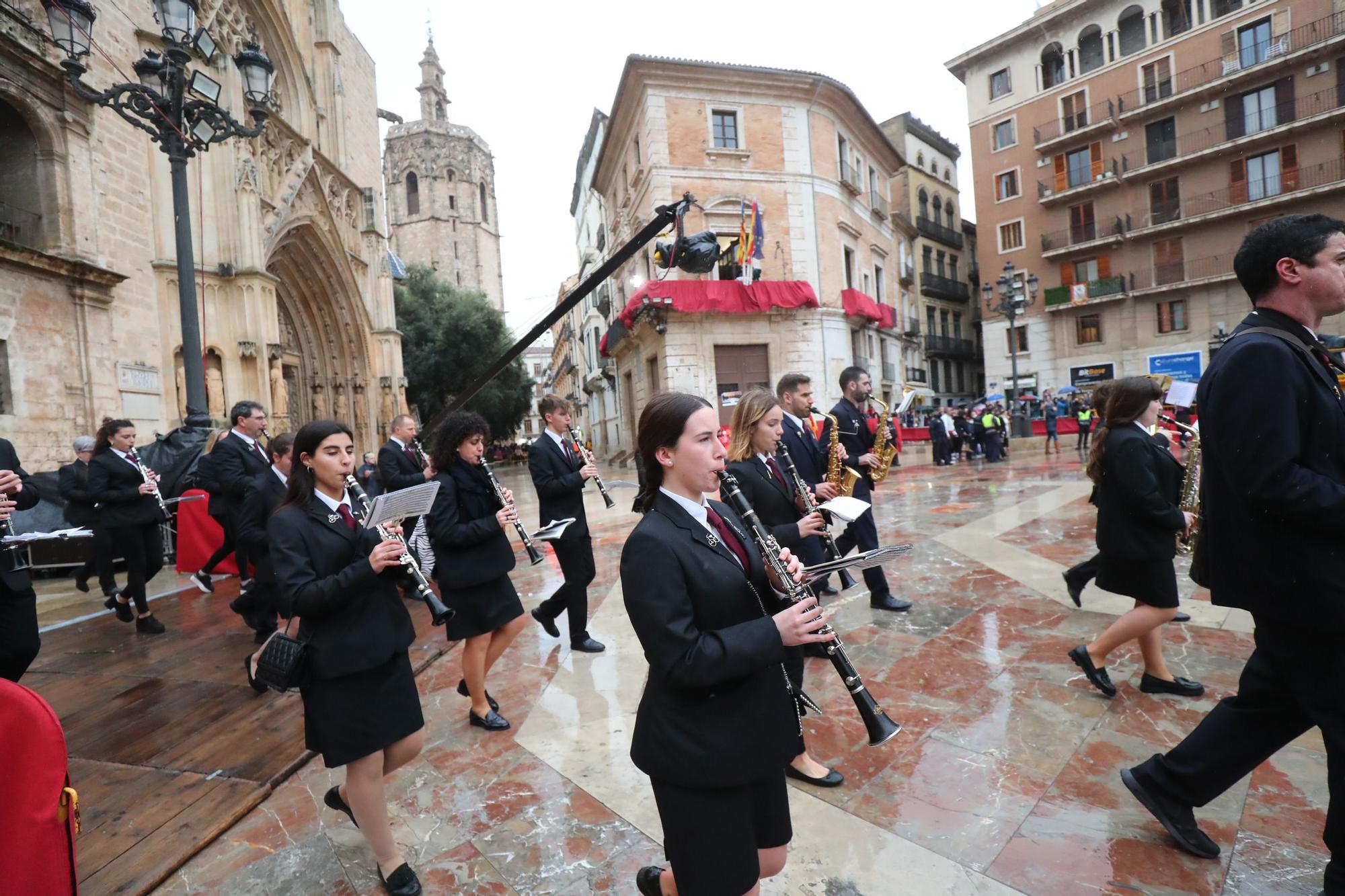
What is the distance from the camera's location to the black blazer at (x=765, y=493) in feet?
11.7

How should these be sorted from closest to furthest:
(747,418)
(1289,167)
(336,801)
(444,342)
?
(336,801), (747,418), (1289,167), (444,342)

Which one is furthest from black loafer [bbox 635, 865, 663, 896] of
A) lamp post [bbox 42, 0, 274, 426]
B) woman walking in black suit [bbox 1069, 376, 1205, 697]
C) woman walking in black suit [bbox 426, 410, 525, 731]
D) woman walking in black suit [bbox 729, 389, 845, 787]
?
lamp post [bbox 42, 0, 274, 426]

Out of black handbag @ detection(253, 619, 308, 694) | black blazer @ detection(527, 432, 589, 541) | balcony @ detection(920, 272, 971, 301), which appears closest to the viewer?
black handbag @ detection(253, 619, 308, 694)

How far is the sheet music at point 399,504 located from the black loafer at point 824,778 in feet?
6.28

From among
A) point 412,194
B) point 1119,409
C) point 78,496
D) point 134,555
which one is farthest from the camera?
point 412,194

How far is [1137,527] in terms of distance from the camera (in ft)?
11.1

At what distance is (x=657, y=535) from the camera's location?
163cm

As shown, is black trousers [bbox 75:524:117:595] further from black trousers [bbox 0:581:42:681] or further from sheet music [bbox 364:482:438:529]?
sheet music [bbox 364:482:438:529]

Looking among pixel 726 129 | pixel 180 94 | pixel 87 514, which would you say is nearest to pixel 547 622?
pixel 87 514

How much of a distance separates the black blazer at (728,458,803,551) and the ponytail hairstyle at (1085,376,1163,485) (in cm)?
159

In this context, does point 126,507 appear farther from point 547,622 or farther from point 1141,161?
point 1141,161

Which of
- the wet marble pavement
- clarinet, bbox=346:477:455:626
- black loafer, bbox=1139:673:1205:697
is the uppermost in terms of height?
clarinet, bbox=346:477:455:626

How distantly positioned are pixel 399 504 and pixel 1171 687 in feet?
12.9

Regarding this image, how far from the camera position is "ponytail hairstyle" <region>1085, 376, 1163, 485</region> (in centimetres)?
341
